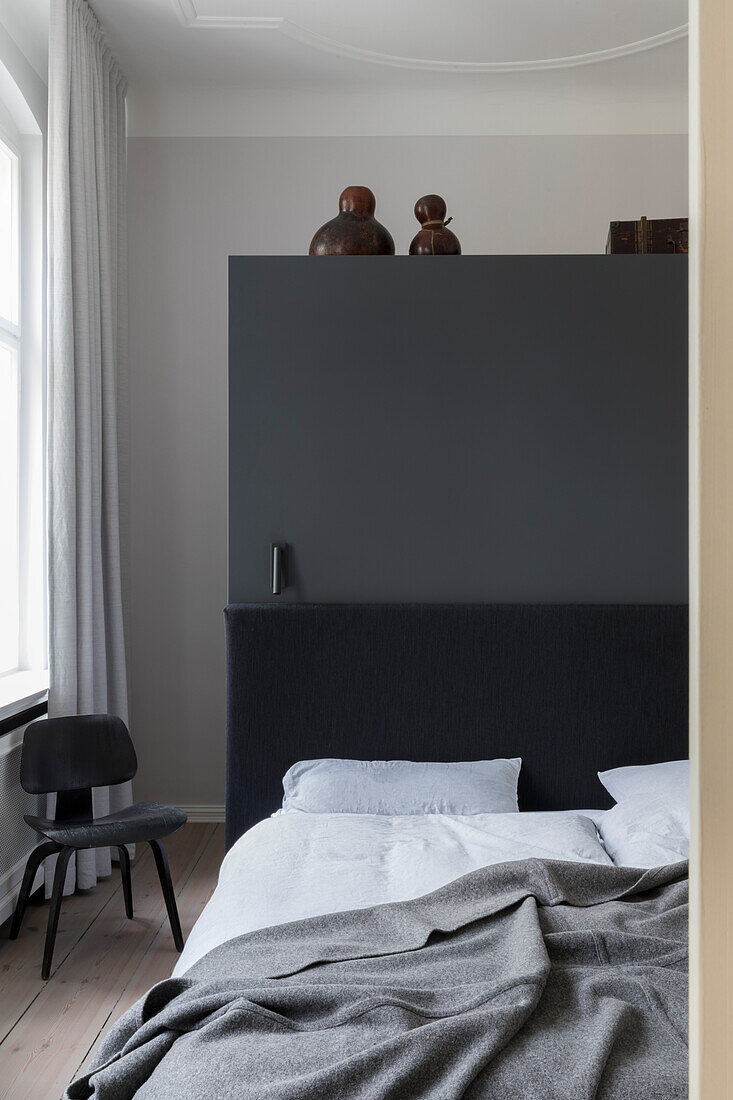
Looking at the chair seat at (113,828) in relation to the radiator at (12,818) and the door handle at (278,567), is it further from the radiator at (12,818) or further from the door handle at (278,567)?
the door handle at (278,567)

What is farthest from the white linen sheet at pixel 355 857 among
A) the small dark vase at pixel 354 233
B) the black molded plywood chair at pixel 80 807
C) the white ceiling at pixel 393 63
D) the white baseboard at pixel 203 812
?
the white ceiling at pixel 393 63

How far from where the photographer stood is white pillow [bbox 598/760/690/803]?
2348 mm

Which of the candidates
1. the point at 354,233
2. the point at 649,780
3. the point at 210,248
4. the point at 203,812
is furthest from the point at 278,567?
the point at 210,248

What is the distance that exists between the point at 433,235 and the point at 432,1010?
2.32 meters

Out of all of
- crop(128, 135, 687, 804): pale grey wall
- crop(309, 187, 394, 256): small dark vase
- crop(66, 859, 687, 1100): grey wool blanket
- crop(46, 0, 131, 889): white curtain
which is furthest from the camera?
crop(128, 135, 687, 804): pale grey wall

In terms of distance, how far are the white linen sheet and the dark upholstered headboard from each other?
376 millimetres

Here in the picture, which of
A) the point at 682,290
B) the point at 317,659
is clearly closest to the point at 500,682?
the point at 317,659

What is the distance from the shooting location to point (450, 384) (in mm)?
2801

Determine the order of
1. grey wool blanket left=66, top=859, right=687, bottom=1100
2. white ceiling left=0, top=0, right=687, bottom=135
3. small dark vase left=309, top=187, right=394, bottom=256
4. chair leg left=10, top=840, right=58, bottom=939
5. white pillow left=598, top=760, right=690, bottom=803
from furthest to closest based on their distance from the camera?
white ceiling left=0, top=0, right=687, bottom=135 → small dark vase left=309, top=187, right=394, bottom=256 → chair leg left=10, top=840, right=58, bottom=939 → white pillow left=598, top=760, right=690, bottom=803 → grey wool blanket left=66, top=859, right=687, bottom=1100

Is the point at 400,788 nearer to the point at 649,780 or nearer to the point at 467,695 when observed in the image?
the point at 467,695

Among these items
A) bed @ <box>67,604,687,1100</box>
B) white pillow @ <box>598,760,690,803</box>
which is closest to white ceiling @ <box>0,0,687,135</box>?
bed @ <box>67,604,687,1100</box>

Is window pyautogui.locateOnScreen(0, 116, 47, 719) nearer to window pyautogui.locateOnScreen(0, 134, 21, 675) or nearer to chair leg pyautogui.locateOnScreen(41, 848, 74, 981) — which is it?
window pyautogui.locateOnScreen(0, 134, 21, 675)

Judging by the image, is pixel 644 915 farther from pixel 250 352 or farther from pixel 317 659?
pixel 250 352

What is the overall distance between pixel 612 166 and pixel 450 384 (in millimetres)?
1664
